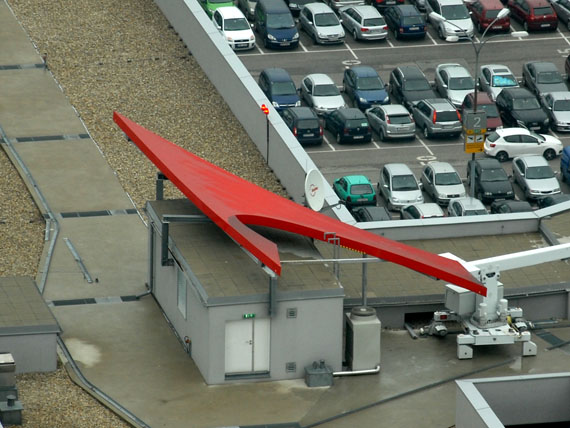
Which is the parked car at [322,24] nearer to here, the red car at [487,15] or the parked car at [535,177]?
the red car at [487,15]

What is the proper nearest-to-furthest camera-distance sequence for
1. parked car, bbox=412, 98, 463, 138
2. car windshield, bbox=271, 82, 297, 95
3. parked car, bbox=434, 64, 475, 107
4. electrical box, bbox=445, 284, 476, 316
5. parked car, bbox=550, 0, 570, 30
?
electrical box, bbox=445, 284, 476, 316
parked car, bbox=412, 98, 463, 138
car windshield, bbox=271, 82, 297, 95
parked car, bbox=434, 64, 475, 107
parked car, bbox=550, 0, 570, 30

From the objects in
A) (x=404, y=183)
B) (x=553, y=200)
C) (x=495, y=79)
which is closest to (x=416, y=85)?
(x=495, y=79)

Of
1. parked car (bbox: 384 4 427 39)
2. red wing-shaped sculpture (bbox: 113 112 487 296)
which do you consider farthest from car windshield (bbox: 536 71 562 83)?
red wing-shaped sculpture (bbox: 113 112 487 296)

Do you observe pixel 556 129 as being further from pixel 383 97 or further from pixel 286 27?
pixel 286 27

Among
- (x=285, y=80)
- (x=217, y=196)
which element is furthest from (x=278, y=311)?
(x=285, y=80)

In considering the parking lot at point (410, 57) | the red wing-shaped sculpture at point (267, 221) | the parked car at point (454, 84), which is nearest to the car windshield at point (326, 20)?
the parking lot at point (410, 57)

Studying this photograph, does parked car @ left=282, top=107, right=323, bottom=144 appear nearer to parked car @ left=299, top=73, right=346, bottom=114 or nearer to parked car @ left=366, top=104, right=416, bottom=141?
parked car @ left=299, top=73, right=346, bottom=114
